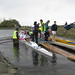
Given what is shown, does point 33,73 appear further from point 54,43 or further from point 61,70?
point 54,43

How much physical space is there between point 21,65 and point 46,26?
405 inches

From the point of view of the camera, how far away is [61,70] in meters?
10.8

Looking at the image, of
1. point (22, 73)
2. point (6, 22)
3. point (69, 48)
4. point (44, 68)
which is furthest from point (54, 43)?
point (6, 22)

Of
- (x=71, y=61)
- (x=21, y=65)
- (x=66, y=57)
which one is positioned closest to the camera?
(x=21, y=65)

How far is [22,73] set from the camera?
10180mm

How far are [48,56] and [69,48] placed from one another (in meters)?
4.60

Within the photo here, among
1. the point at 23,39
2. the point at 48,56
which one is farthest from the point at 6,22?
the point at 48,56

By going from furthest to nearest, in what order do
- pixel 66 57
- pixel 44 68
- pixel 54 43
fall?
pixel 54 43 → pixel 66 57 → pixel 44 68

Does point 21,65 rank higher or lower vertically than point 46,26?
lower

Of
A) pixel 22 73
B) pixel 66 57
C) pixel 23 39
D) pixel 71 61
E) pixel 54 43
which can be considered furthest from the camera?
pixel 23 39

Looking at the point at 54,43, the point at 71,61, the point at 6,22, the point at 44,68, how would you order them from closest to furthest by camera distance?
the point at 44,68 < the point at 71,61 < the point at 54,43 < the point at 6,22

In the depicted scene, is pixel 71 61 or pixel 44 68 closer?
pixel 44 68

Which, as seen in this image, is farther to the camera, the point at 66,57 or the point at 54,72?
the point at 66,57

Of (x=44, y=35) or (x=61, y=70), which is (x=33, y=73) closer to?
(x=61, y=70)
